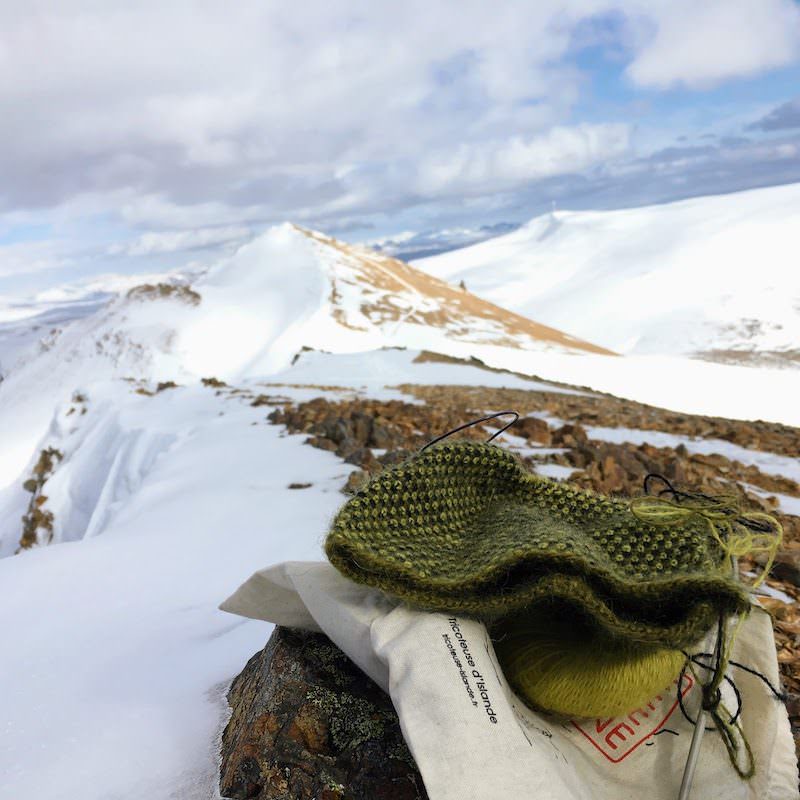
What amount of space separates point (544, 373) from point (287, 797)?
18475 millimetres

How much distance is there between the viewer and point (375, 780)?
1.48m

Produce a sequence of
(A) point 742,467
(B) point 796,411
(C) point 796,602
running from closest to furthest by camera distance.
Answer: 1. (C) point 796,602
2. (A) point 742,467
3. (B) point 796,411

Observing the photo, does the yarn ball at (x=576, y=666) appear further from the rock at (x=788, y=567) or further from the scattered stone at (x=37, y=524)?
the scattered stone at (x=37, y=524)

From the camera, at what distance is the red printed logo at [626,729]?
1558 mm

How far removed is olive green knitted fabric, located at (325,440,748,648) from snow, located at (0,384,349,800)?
0.76 metres

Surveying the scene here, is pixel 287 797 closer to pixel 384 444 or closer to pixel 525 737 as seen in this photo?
pixel 525 737

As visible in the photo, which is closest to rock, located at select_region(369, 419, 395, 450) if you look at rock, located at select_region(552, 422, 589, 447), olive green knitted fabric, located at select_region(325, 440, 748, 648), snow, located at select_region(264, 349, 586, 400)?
rock, located at select_region(552, 422, 589, 447)

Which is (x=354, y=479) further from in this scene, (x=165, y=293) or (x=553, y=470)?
(x=165, y=293)

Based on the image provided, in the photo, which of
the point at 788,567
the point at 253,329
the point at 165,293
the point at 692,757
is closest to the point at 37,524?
the point at 788,567

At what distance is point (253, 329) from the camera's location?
113 ft

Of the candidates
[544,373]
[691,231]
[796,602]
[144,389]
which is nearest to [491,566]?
[796,602]

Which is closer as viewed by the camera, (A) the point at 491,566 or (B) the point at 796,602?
(A) the point at 491,566

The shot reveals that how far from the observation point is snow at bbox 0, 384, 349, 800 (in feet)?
5.64

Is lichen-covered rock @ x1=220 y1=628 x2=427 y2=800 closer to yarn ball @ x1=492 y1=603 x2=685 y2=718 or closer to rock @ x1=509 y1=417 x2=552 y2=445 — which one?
yarn ball @ x1=492 y1=603 x2=685 y2=718
